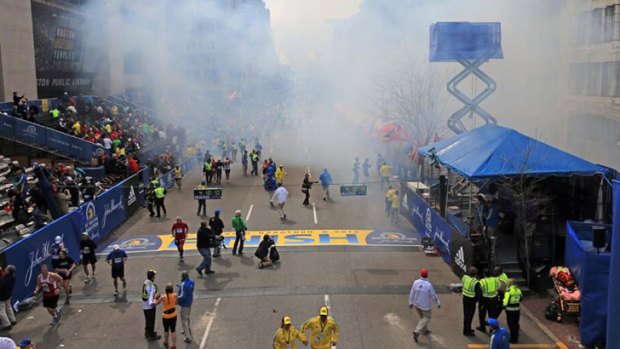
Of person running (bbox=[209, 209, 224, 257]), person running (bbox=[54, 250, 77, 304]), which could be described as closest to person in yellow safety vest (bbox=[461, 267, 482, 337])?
person running (bbox=[209, 209, 224, 257])

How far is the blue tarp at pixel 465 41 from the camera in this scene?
2170 centimetres

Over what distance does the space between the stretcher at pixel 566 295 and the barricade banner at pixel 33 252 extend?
9935mm

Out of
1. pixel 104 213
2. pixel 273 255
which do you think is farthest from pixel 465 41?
pixel 104 213

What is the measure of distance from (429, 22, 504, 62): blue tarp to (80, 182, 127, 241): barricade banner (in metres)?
11.7

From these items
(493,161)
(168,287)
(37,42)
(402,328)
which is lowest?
(402,328)

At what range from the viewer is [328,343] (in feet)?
27.7

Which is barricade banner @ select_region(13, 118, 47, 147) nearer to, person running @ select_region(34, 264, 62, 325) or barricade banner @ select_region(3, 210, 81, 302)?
barricade banner @ select_region(3, 210, 81, 302)

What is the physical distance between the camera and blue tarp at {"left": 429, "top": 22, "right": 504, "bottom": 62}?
2170cm

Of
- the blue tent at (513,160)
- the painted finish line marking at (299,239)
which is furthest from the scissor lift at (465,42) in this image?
the painted finish line marking at (299,239)

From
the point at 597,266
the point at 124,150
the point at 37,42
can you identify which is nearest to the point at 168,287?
the point at 597,266

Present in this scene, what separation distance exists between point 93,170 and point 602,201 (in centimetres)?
1568

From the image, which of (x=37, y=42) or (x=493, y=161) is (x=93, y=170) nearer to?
(x=37, y=42)

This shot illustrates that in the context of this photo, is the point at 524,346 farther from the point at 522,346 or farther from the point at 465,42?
A: the point at 465,42

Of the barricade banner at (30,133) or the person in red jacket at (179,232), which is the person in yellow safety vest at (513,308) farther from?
the barricade banner at (30,133)
